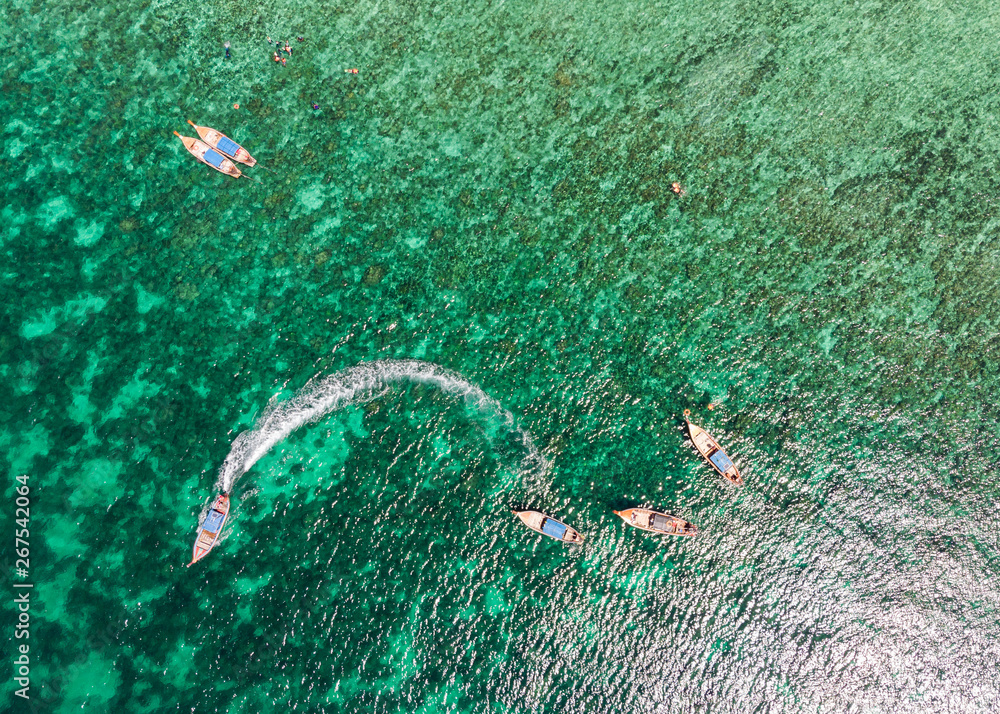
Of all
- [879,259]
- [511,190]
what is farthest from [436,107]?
[879,259]

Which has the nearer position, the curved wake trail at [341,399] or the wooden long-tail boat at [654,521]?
the wooden long-tail boat at [654,521]

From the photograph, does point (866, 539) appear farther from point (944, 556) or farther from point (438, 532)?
point (438, 532)

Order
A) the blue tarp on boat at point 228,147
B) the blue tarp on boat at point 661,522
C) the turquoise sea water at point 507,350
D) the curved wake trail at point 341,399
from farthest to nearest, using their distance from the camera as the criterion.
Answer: the blue tarp on boat at point 228,147 → the curved wake trail at point 341,399 → the turquoise sea water at point 507,350 → the blue tarp on boat at point 661,522

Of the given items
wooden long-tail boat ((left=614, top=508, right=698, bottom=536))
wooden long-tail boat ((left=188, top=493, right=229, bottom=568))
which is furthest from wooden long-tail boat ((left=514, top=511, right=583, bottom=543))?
wooden long-tail boat ((left=188, top=493, right=229, bottom=568))

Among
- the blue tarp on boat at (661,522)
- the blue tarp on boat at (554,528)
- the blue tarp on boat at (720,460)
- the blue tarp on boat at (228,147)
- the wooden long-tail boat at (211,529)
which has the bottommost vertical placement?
the blue tarp on boat at (661,522)

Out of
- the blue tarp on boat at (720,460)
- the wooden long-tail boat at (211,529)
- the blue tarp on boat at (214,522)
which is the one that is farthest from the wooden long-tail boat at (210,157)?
the blue tarp on boat at (720,460)

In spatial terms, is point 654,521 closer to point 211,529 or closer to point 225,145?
point 211,529

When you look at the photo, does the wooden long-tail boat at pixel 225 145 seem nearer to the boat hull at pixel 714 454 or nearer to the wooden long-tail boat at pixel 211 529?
the wooden long-tail boat at pixel 211 529
